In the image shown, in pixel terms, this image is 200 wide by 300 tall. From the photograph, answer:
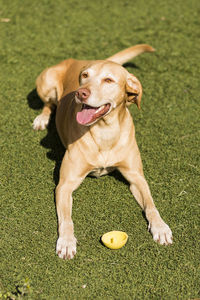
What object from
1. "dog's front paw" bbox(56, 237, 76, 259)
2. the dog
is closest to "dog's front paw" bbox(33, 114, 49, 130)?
the dog

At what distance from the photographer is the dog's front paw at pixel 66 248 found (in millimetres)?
3895

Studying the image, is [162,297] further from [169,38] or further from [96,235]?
[169,38]

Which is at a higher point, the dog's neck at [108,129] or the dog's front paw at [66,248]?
the dog's neck at [108,129]

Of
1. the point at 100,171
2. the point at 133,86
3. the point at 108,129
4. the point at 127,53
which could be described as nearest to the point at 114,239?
the point at 100,171

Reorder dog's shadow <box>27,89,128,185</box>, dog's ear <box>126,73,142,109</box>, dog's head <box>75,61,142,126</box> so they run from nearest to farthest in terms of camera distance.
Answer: dog's head <box>75,61,142,126</box> < dog's ear <box>126,73,142,109</box> < dog's shadow <box>27,89,128,185</box>

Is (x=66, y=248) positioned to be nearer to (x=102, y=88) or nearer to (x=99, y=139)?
(x=99, y=139)

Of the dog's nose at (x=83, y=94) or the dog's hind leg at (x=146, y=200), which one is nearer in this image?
the dog's nose at (x=83, y=94)

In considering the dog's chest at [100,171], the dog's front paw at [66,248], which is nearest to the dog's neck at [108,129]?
the dog's chest at [100,171]

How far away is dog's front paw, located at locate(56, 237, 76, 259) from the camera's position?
12.8 feet

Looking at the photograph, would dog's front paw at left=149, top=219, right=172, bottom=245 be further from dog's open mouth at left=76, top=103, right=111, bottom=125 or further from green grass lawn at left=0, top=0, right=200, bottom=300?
dog's open mouth at left=76, top=103, right=111, bottom=125

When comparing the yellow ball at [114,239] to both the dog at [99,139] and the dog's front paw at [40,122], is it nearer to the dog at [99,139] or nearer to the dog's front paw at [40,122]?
the dog at [99,139]

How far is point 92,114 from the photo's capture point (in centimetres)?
412

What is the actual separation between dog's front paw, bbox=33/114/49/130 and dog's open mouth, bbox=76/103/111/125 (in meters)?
1.61

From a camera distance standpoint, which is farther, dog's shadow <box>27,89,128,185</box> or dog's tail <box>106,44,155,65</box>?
dog's tail <box>106,44,155,65</box>
